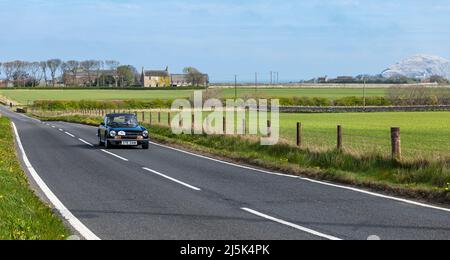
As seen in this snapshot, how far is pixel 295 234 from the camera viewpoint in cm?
883

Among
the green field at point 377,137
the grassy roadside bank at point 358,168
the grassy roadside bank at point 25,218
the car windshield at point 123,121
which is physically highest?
the car windshield at point 123,121

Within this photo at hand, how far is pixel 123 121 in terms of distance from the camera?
94.6 feet

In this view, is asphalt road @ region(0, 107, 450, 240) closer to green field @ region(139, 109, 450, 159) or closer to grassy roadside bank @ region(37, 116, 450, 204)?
grassy roadside bank @ region(37, 116, 450, 204)

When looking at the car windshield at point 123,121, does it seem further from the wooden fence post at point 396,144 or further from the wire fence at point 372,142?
the wooden fence post at point 396,144

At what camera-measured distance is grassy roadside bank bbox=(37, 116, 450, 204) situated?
1325 cm

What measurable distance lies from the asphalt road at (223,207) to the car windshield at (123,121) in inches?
373

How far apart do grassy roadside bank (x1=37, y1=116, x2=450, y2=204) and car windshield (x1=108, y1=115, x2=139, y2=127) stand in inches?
226

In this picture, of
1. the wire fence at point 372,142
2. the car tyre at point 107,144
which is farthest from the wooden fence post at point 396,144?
the car tyre at point 107,144

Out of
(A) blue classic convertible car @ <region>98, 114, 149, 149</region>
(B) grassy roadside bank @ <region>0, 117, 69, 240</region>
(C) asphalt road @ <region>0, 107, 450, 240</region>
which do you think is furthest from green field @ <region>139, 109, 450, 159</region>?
(B) grassy roadside bank @ <region>0, 117, 69, 240</region>

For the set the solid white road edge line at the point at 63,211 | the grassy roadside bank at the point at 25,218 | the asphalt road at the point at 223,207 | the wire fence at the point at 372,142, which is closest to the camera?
the grassy roadside bank at the point at 25,218

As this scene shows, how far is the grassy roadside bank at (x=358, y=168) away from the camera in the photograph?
13.2 meters

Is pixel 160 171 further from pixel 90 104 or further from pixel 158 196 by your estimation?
pixel 90 104

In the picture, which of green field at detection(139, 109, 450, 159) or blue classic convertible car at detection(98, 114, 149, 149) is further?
blue classic convertible car at detection(98, 114, 149, 149)
